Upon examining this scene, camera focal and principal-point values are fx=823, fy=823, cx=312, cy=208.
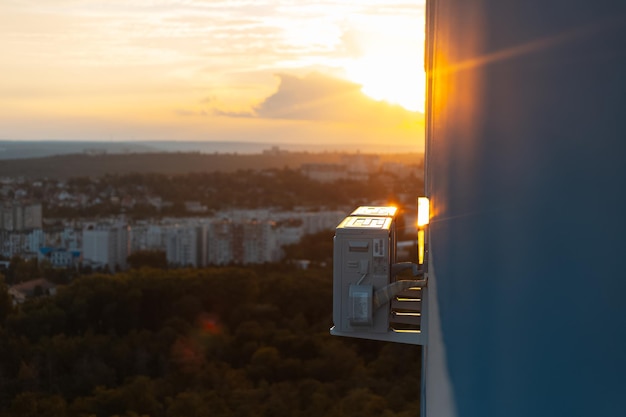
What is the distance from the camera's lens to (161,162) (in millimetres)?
33438

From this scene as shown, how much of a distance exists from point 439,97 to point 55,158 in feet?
94.9

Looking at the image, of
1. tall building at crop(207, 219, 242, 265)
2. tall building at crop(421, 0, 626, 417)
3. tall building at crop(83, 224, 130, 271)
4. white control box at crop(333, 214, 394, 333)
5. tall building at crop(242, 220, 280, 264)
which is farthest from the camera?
tall building at crop(207, 219, 242, 265)

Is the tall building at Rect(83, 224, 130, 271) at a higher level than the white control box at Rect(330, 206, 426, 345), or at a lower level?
lower

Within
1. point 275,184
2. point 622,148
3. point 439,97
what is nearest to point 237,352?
point 439,97

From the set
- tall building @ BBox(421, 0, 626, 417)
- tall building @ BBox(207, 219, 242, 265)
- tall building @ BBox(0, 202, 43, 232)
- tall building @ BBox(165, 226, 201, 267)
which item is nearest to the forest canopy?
tall building @ BBox(207, 219, 242, 265)

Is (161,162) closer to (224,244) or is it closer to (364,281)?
(224,244)

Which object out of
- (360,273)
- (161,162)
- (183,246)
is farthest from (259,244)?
(360,273)

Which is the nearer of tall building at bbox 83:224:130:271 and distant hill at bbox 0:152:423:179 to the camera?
tall building at bbox 83:224:130:271

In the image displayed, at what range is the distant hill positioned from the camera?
28.9m

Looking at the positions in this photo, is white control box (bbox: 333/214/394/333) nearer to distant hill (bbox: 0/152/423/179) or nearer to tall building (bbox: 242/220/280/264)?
tall building (bbox: 242/220/280/264)

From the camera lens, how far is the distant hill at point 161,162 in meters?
28.9

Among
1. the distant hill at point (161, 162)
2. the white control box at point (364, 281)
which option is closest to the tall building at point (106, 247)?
the distant hill at point (161, 162)

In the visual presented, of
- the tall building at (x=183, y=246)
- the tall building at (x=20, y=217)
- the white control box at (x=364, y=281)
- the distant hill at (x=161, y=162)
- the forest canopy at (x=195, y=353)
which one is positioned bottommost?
the forest canopy at (x=195, y=353)

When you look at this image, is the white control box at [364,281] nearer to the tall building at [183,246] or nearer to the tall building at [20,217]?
the tall building at [183,246]
